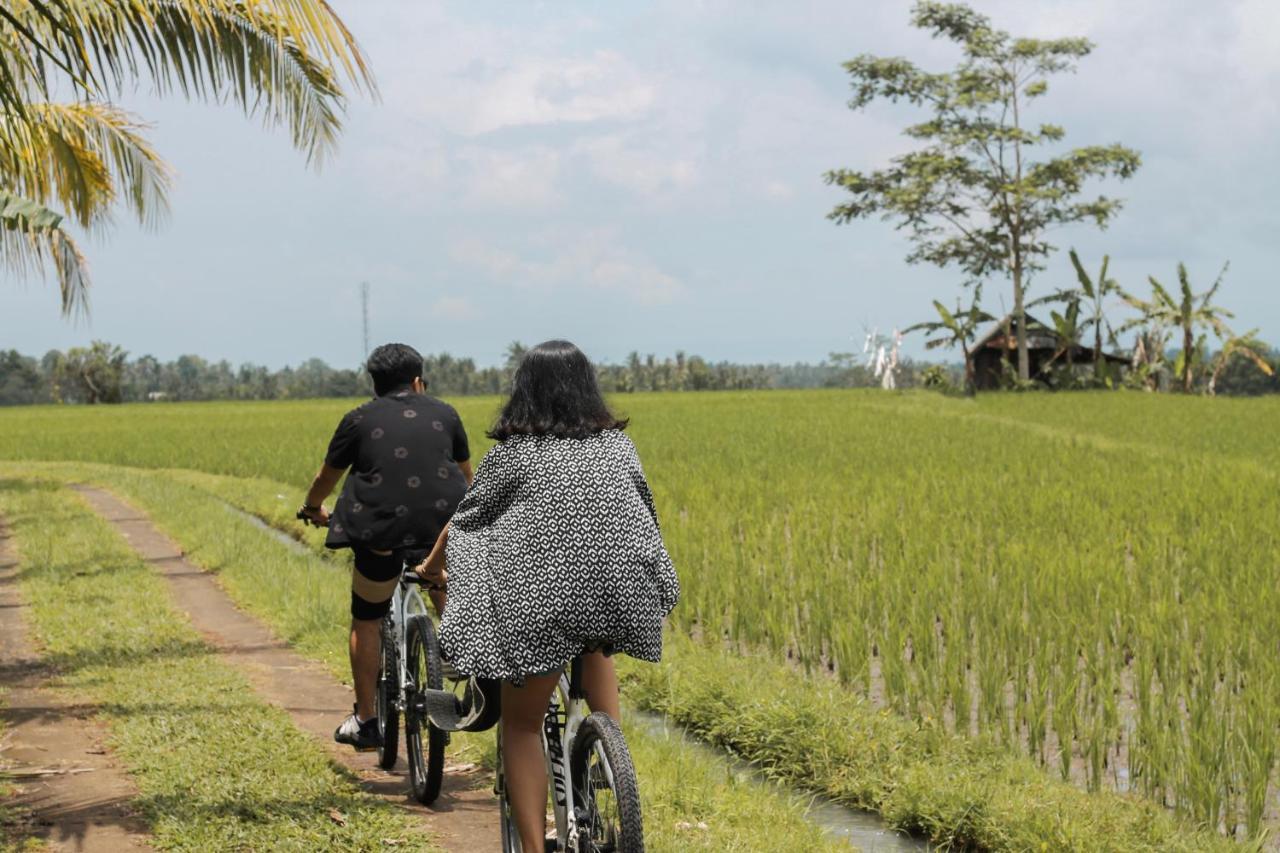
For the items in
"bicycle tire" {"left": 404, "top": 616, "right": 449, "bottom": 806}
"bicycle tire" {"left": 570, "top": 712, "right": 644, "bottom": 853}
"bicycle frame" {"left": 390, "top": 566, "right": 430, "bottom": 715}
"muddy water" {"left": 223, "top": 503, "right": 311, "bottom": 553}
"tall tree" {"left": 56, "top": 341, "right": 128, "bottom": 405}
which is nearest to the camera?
"bicycle tire" {"left": 570, "top": 712, "right": 644, "bottom": 853}

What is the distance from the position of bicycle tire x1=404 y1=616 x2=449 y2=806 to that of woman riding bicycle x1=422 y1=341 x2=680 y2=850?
0.98m

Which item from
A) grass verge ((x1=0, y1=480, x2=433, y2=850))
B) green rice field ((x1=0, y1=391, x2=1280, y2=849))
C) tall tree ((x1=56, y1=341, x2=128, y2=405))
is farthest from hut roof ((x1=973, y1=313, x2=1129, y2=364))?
tall tree ((x1=56, y1=341, x2=128, y2=405))

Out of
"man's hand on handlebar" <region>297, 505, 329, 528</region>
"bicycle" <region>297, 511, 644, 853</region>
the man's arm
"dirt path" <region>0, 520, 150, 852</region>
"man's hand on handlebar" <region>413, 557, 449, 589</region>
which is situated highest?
the man's arm

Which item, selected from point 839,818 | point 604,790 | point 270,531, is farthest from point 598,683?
point 270,531

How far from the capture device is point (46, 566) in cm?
997

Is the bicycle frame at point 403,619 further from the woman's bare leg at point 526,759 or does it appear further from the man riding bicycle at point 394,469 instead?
the woman's bare leg at point 526,759

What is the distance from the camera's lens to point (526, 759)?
301cm

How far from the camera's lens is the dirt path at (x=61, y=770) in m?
4.13

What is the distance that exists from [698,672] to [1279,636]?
9.59 feet

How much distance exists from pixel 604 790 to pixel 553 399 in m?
0.85

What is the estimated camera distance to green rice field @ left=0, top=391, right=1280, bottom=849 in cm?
490

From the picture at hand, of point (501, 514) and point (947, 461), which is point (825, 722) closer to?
point (501, 514)

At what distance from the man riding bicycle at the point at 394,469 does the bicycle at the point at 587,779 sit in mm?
1163

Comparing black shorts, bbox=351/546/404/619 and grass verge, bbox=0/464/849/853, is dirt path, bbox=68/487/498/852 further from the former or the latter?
black shorts, bbox=351/546/404/619
